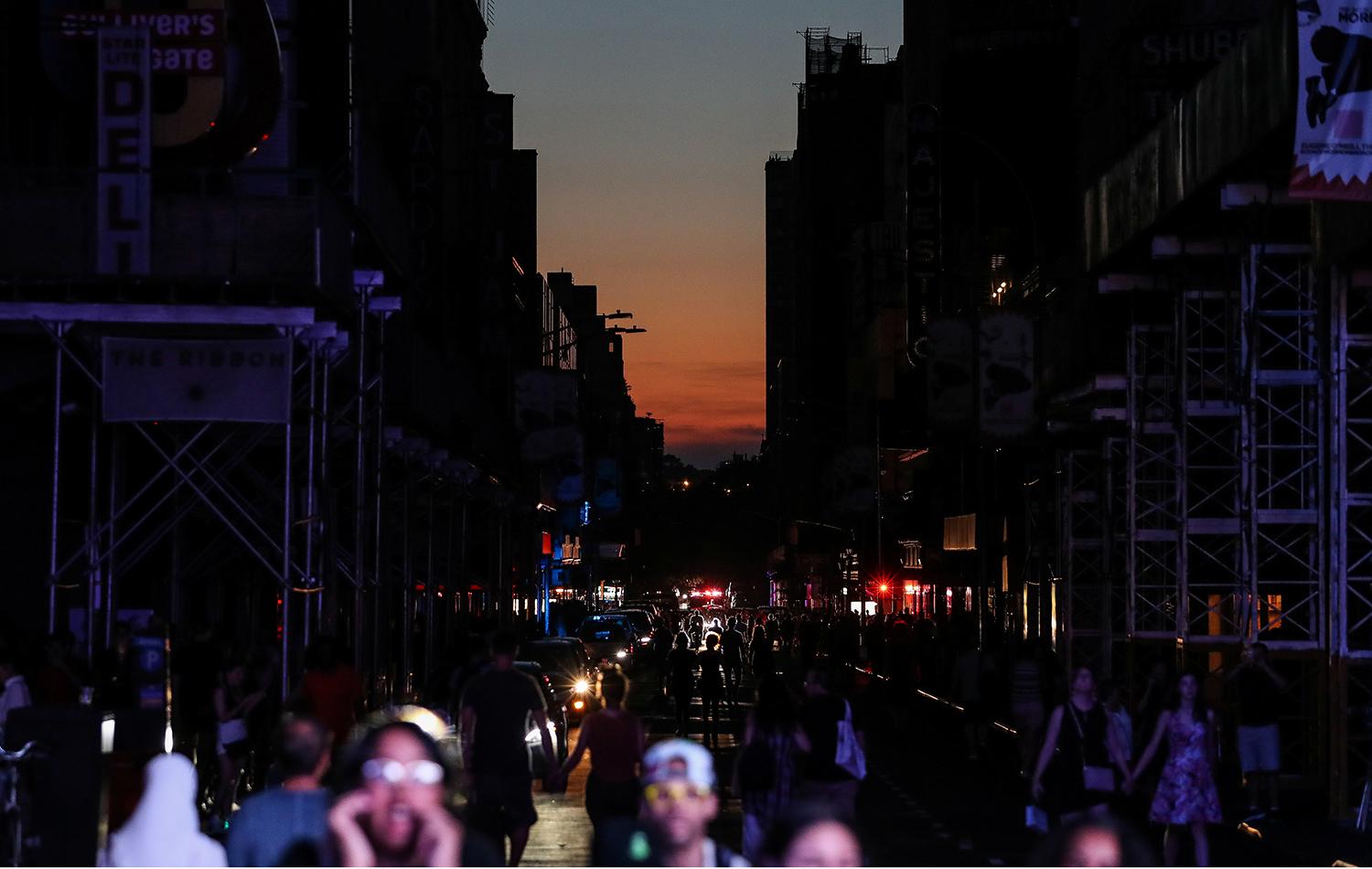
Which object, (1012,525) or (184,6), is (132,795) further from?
(1012,525)

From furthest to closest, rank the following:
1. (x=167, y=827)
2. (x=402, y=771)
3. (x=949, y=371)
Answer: (x=949, y=371) < (x=167, y=827) < (x=402, y=771)

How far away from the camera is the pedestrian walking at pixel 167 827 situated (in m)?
8.46

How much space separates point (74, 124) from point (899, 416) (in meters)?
46.9

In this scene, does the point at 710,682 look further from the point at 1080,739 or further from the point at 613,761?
the point at 613,761

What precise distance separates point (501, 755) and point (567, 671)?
20006 millimetres

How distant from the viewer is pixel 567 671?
113ft

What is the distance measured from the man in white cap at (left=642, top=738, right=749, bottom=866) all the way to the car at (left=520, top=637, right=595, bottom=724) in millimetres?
26385

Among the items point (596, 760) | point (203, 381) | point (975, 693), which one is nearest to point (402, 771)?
point (596, 760)

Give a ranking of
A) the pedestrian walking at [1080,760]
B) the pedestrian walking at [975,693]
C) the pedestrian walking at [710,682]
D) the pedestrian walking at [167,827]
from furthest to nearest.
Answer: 1. the pedestrian walking at [710,682]
2. the pedestrian walking at [975,693]
3. the pedestrian walking at [1080,760]
4. the pedestrian walking at [167,827]

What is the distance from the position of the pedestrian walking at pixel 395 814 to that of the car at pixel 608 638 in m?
42.9

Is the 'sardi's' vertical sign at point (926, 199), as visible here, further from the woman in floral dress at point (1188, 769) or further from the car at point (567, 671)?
the woman in floral dress at point (1188, 769)

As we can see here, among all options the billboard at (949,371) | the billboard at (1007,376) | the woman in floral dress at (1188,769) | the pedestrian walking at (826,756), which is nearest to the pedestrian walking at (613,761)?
the pedestrian walking at (826,756)

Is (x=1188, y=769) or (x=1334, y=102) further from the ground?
(x=1334, y=102)

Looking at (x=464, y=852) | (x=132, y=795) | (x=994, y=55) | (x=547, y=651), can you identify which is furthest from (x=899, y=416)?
(x=464, y=852)
